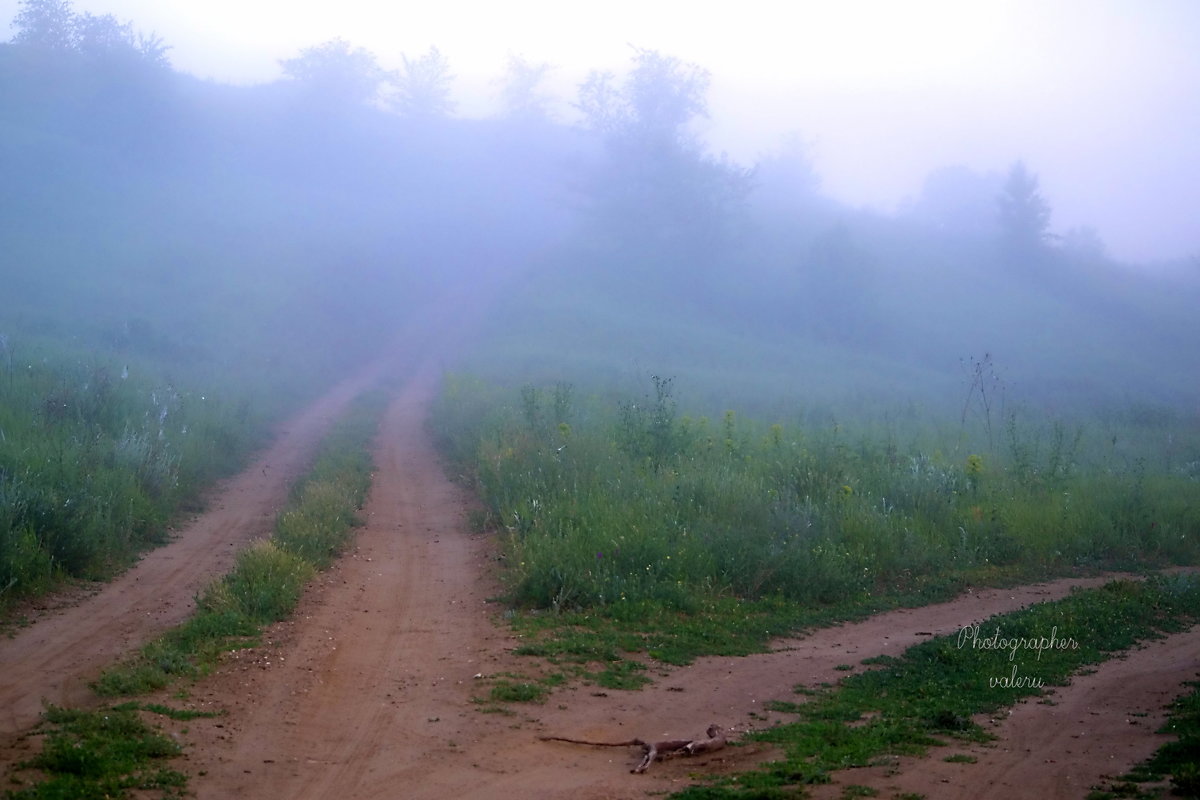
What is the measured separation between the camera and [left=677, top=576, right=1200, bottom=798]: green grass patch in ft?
18.6

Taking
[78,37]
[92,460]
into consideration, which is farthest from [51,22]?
[92,460]

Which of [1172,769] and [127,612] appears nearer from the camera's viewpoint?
[1172,769]

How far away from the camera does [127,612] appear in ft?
28.5

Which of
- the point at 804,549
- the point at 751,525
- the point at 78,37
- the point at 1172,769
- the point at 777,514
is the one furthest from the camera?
the point at 78,37

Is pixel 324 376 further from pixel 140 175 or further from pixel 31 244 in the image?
pixel 140 175

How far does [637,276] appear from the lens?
161ft

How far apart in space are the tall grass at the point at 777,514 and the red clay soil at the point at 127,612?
331 centimetres

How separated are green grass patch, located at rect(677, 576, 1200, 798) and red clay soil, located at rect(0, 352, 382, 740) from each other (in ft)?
15.2

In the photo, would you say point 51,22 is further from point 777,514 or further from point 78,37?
point 777,514

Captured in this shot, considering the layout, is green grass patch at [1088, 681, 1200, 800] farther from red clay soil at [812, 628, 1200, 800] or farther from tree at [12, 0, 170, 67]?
tree at [12, 0, 170, 67]

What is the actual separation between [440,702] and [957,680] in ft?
13.4

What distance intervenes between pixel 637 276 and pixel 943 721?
43.8m

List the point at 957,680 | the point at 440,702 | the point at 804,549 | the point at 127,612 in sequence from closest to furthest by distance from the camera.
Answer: the point at 440,702 < the point at 957,680 < the point at 127,612 < the point at 804,549

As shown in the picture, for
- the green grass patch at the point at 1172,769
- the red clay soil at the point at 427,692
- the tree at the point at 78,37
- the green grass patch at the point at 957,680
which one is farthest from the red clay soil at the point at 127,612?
the tree at the point at 78,37
